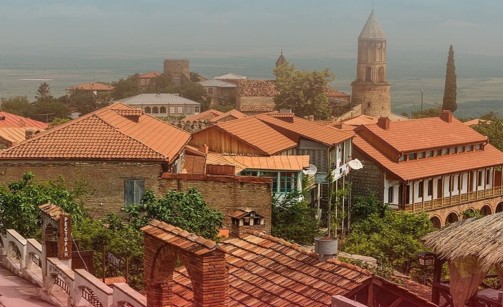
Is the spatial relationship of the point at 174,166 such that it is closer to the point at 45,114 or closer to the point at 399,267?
the point at 399,267

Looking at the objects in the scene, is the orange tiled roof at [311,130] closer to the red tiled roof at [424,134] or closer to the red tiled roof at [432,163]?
the red tiled roof at [432,163]

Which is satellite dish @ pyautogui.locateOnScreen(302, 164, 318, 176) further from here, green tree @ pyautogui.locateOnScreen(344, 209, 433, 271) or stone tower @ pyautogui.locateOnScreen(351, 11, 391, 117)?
stone tower @ pyautogui.locateOnScreen(351, 11, 391, 117)

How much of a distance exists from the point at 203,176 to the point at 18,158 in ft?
18.9

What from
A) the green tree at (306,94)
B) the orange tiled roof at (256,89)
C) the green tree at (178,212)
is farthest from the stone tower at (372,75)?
the green tree at (178,212)

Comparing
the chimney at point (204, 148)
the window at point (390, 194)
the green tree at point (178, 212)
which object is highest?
the chimney at point (204, 148)

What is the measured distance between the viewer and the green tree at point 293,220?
33.9 m

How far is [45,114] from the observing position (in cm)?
10325

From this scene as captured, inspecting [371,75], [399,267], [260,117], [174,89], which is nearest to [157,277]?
[399,267]

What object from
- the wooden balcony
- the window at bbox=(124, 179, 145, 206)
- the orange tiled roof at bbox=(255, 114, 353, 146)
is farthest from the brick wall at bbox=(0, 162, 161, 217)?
the wooden balcony

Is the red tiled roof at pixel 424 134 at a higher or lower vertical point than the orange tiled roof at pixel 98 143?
lower

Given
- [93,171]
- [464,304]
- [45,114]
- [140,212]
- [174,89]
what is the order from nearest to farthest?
[464,304] → [140,212] → [93,171] → [45,114] → [174,89]

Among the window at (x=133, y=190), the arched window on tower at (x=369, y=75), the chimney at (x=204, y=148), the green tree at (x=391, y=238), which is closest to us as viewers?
the window at (x=133, y=190)

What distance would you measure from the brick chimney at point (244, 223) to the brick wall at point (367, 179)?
29.4 meters

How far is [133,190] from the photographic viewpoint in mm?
29453
